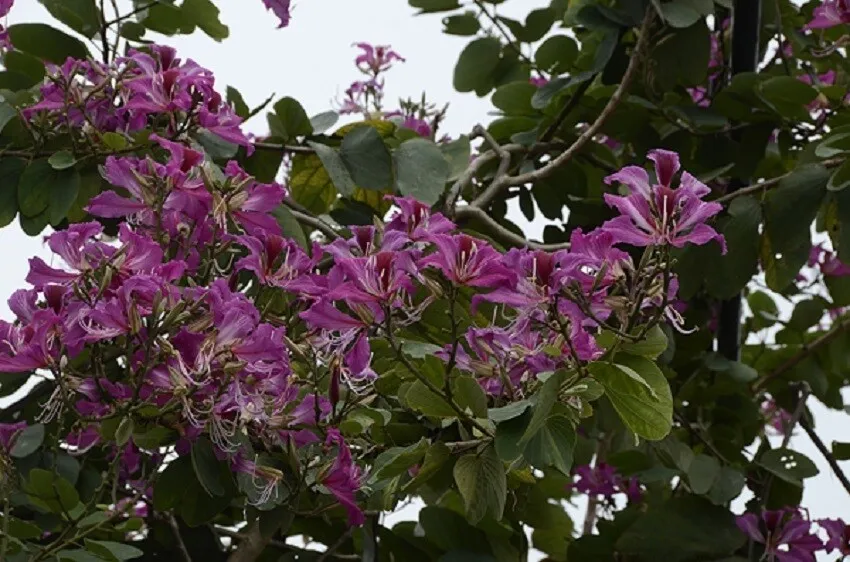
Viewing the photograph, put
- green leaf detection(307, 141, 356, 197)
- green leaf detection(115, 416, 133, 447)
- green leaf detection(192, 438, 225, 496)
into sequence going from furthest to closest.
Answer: green leaf detection(307, 141, 356, 197) < green leaf detection(192, 438, 225, 496) < green leaf detection(115, 416, 133, 447)

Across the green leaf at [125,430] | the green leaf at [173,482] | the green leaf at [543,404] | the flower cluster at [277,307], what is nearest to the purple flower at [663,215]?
the flower cluster at [277,307]

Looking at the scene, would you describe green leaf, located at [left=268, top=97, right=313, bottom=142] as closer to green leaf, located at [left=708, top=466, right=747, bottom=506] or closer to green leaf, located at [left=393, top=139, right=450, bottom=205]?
green leaf, located at [left=393, top=139, right=450, bottom=205]

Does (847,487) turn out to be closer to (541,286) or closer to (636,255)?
(636,255)

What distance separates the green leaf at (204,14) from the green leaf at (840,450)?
104 centimetres

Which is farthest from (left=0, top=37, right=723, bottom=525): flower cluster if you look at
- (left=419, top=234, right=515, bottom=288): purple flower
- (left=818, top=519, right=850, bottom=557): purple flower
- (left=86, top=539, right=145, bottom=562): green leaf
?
(left=818, top=519, right=850, bottom=557): purple flower

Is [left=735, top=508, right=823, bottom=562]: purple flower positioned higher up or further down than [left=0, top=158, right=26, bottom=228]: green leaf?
further down

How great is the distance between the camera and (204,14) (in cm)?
170

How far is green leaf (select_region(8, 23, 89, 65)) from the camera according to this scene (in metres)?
1.61

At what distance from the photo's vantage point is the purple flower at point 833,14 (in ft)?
5.13

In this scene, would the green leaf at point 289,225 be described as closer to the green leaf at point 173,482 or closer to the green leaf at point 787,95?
the green leaf at point 173,482

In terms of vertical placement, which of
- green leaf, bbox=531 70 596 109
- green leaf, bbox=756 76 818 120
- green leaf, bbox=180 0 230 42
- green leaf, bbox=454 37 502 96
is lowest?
green leaf, bbox=756 76 818 120

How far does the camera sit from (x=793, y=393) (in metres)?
2.21

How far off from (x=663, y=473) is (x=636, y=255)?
32 cm

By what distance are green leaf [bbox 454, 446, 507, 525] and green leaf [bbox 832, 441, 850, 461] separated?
104 centimetres
